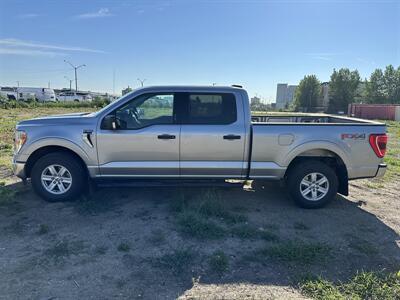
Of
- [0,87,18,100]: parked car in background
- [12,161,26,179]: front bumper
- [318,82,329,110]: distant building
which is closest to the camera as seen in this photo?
[12,161,26,179]: front bumper

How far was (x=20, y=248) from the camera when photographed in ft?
12.6

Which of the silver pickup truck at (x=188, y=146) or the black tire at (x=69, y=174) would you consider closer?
the silver pickup truck at (x=188, y=146)

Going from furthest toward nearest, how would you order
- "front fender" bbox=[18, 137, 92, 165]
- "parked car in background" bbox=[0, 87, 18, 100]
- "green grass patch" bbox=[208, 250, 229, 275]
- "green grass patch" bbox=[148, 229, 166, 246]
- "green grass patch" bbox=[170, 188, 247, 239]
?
1. "parked car in background" bbox=[0, 87, 18, 100]
2. "front fender" bbox=[18, 137, 92, 165]
3. "green grass patch" bbox=[170, 188, 247, 239]
4. "green grass patch" bbox=[148, 229, 166, 246]
5. "green grass patch" bbox=[208, 250, 229, 275]

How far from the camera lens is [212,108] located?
518 centimetres

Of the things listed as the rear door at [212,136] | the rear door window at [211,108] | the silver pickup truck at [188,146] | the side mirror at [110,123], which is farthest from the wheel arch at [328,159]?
the side mirror at [110,123]

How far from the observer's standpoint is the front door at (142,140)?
199 inches

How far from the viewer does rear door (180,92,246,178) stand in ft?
16.6

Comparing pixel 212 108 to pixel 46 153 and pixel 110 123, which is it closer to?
pixel 110 123

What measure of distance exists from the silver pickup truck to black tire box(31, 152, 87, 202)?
2 centimetres

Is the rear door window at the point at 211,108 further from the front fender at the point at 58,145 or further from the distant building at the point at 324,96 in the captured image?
the distant building at the point at 324,96

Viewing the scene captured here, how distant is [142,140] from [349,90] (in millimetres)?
56830

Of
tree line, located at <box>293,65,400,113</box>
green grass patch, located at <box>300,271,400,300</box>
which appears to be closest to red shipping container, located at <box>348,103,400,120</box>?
tree line, located at <box>293,65,400,113</box>

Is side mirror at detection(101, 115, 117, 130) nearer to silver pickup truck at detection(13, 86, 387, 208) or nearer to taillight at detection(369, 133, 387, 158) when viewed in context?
silver pickup truck at detection(13, 86, 387, 208)

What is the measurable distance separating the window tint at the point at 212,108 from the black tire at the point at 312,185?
4.43 feet
